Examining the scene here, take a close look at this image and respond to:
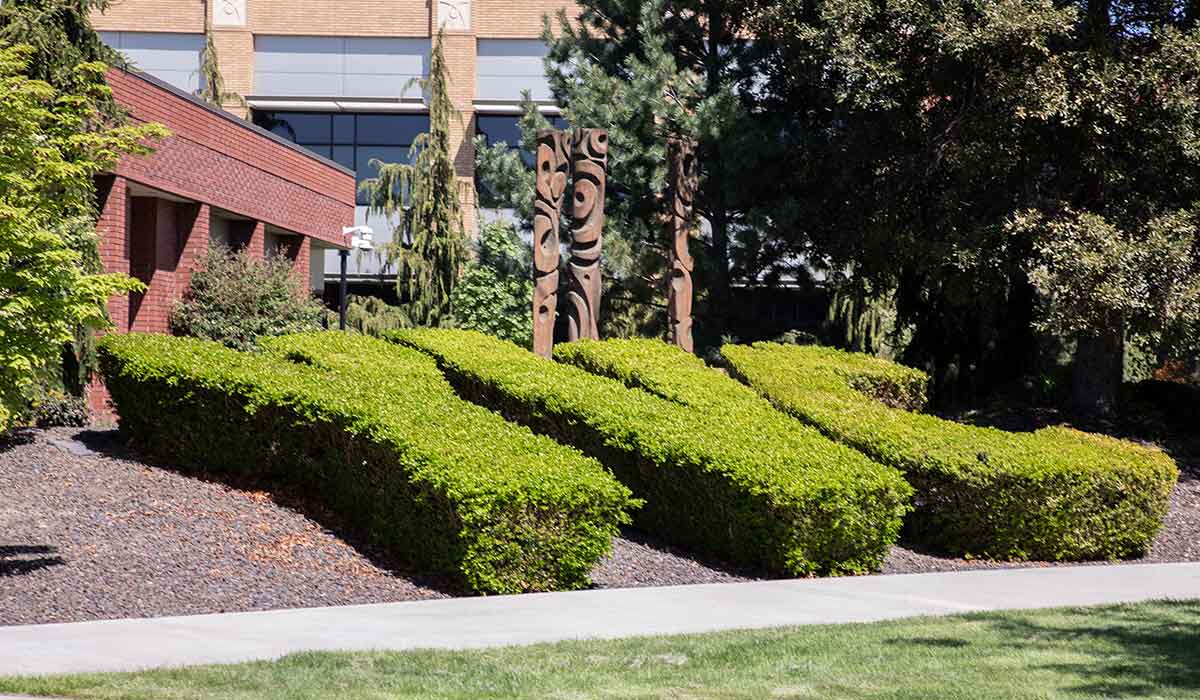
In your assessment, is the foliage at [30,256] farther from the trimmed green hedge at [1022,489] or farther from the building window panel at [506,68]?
the building window panel at [506,68]

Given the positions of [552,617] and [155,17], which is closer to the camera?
[552,617]

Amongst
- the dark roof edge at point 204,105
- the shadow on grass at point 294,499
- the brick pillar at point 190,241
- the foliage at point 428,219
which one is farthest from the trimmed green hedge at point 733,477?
the foliage at point 428,219

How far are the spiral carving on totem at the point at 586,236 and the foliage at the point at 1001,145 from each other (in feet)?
13.0

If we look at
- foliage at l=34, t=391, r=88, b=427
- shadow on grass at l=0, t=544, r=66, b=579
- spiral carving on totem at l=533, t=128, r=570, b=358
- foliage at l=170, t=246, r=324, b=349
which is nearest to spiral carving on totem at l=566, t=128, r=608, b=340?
spiral carving on totem at l=533, t=128, r=570, b=358

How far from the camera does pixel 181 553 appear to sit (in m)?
9.81

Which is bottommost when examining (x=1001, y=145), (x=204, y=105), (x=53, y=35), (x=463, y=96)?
(x=1001, y=145)

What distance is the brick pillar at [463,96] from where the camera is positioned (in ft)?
122

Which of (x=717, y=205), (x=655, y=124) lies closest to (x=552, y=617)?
(x=717, y=205)

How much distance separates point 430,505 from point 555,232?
6778 mm

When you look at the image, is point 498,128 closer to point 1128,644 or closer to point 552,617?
point 552,617

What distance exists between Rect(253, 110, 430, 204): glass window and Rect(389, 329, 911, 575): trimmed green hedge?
86.4ft

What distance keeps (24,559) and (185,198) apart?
11.3 metres

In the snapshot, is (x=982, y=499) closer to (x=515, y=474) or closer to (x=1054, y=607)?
(x=1054, y=607)

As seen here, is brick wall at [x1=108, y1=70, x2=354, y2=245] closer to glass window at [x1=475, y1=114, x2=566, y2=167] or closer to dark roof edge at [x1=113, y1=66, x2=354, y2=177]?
dark roof edge at [x1=113, y1=66, x2=354, y2=177]
